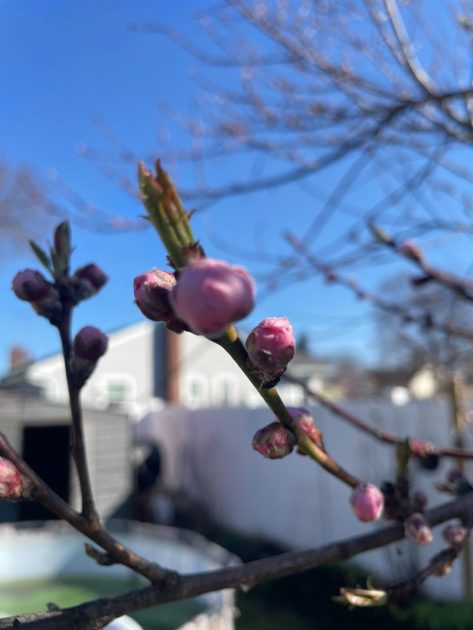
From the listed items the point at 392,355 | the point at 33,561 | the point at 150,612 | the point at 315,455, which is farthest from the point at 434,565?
the point at 392,355

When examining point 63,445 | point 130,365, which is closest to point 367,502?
point 63,445

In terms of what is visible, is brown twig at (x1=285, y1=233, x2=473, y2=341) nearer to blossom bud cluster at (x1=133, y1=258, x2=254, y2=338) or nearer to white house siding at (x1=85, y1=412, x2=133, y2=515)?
blossom bud cluster at (x1=133, y1=258, x2=254, y2=338)

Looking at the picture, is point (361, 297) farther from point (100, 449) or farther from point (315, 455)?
point (100, 449)

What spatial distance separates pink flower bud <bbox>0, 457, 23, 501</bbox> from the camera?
0.61m

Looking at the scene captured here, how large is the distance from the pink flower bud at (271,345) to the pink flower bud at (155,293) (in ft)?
0.25

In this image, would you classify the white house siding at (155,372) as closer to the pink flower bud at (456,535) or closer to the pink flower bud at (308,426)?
the pink flower bud at (456,535)

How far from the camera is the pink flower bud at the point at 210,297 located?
0.37m

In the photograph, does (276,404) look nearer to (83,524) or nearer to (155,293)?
(155,293)

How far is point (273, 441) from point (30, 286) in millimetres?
377

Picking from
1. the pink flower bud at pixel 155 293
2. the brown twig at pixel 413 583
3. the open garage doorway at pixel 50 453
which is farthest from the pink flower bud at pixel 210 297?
the open garage doorway at pixel 50 453

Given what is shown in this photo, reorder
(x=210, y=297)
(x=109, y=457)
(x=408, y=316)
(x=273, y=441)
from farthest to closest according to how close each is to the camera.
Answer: (x=109, y=457)
(x=408, y=316)
(x=273, y=441)
(x=210, y=297)

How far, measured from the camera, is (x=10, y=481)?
61 cm

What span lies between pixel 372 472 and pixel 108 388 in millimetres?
11273

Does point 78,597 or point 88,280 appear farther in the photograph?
point 78,597
